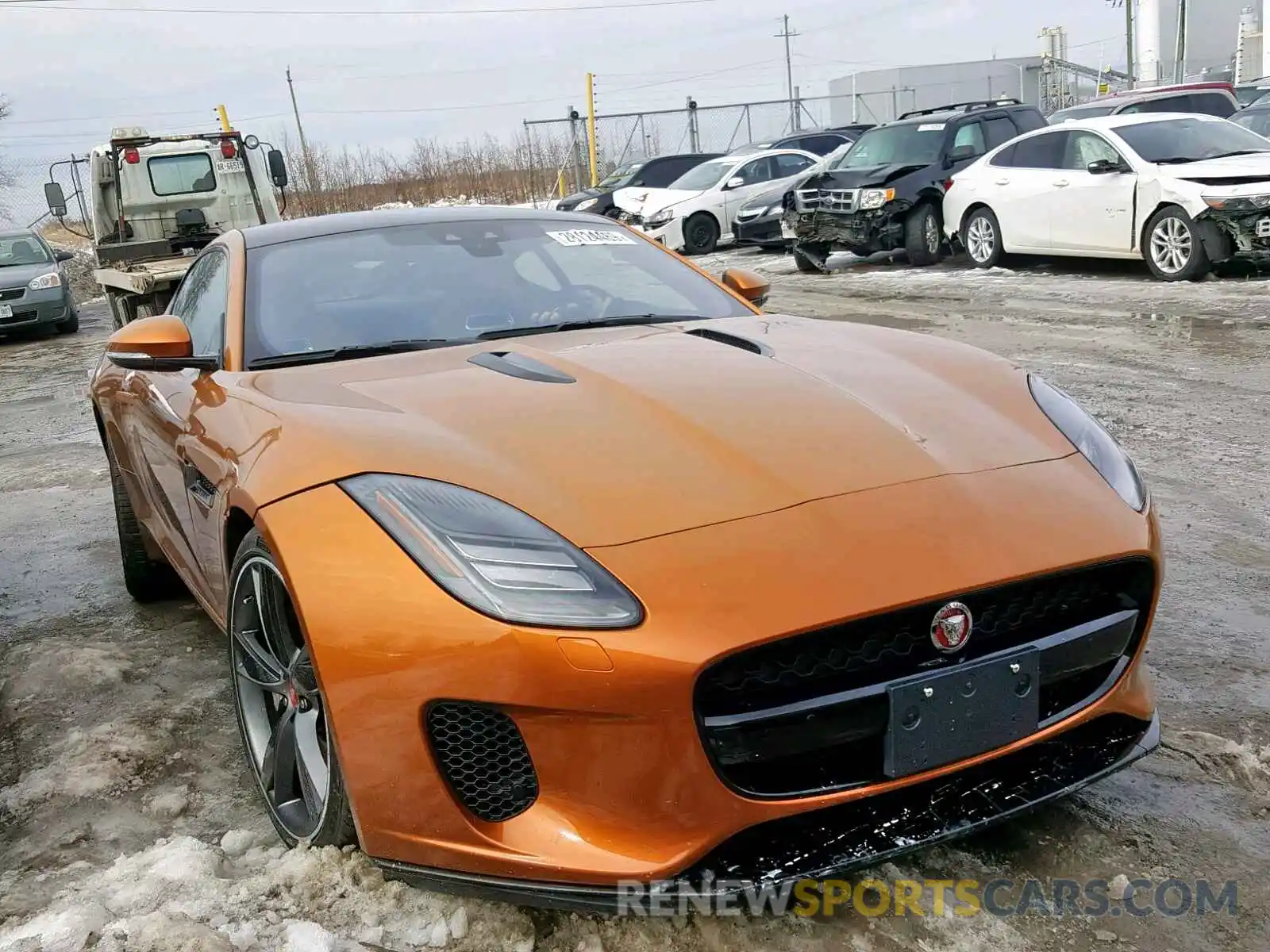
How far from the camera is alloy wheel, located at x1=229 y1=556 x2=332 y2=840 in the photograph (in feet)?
7.53

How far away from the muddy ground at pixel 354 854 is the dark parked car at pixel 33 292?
10.4 metres

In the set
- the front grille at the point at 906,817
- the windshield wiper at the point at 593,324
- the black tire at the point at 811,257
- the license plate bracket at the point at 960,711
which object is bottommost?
the black tire at the point at 811,257

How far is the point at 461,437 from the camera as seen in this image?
90.4 inches

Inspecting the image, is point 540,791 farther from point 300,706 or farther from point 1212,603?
point 1212,603

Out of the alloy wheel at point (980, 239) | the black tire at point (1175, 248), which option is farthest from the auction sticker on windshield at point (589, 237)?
the alloy wheel at point (980, 239)

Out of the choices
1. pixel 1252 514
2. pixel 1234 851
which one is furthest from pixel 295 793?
pixel 1252 514

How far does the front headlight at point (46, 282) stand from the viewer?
1510 centimetres

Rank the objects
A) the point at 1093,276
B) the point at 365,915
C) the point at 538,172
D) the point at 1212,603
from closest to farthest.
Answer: the point at 365,915
the point at 1212,603
the point at 1093,276
the point at 538,172

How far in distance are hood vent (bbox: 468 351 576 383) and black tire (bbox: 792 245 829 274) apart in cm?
1232

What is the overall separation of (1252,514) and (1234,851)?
248cm

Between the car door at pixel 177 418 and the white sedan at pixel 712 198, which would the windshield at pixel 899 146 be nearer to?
the white sedan at pixel 712 198

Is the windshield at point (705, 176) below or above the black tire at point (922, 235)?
above

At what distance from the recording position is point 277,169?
1484 cm

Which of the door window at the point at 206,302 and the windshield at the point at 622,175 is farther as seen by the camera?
the windshield at the point at 622,175
